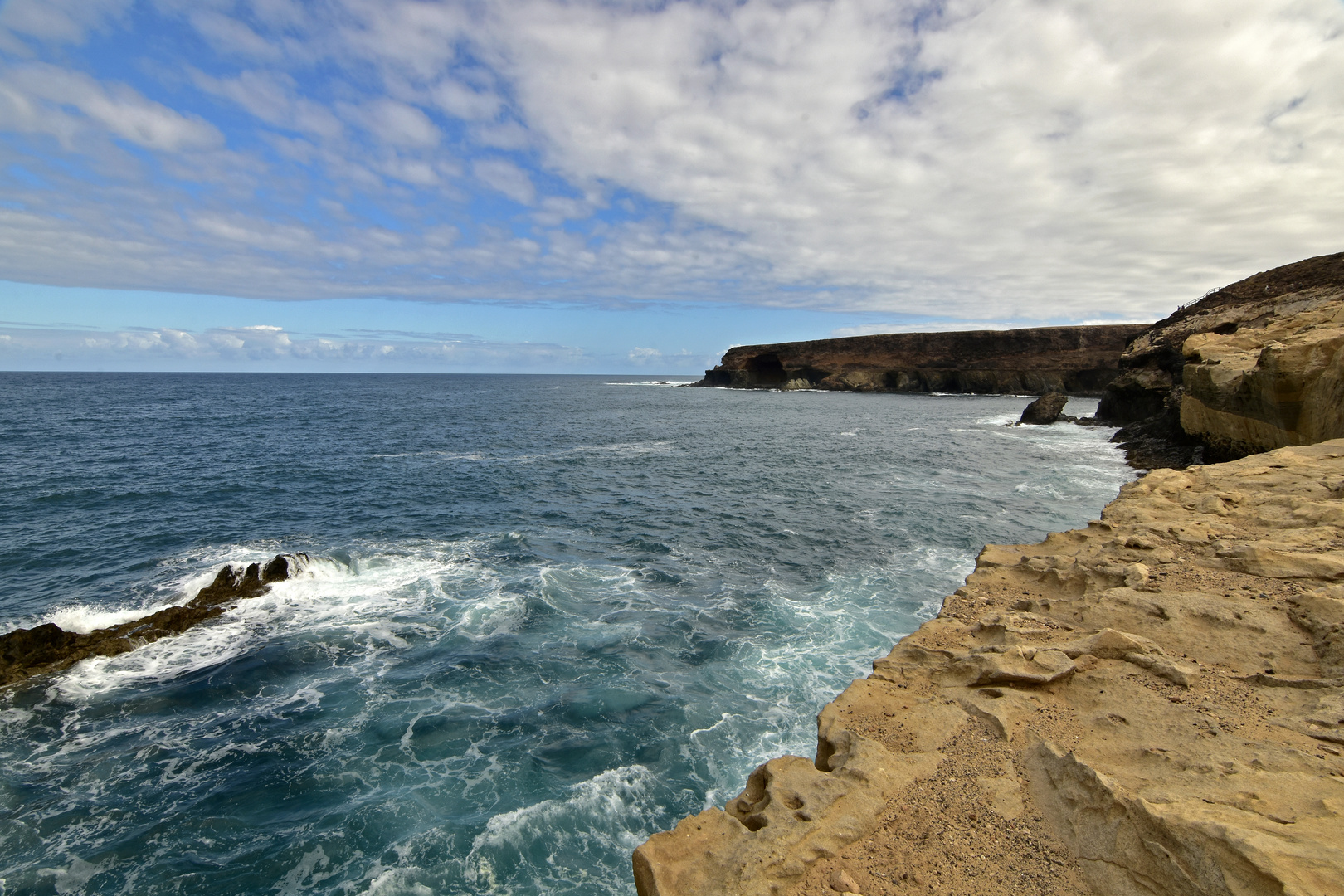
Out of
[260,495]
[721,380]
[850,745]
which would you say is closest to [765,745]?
[850,745]

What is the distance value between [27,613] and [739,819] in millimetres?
20643

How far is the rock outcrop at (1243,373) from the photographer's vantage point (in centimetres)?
1834

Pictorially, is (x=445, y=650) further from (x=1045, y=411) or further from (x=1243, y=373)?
(x=1045, y=411)

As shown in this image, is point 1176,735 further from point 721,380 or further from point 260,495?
point 721,380

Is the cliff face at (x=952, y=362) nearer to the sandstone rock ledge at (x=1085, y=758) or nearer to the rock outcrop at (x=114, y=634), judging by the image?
the sandstone rock ledge at (x=1085, y=758)

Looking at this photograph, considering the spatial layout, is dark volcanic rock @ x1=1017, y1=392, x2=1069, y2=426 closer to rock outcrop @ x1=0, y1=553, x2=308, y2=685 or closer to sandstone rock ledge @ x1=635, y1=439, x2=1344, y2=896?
sandstone rock ledge @ x1=635, y1=439, x2=1344, y2=896

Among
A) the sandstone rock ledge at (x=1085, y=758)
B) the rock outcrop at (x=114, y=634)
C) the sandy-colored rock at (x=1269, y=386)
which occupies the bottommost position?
the rock outcrop at (x=114, y=634)

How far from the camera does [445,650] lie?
45.5 ft

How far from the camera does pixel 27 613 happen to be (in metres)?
15.7

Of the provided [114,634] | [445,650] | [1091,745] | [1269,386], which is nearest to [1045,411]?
[1269,386]

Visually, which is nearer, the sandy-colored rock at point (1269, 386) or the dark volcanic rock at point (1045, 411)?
the sandy-colored rock at point (1269, 386)

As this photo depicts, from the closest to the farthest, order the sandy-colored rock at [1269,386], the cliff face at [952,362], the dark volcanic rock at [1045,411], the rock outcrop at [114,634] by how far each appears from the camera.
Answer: the rock outcrop at [114,634], the sandy-colored rock at [1269,386], the dark volcanic rock at [1045,411], the cliff face at [952,362]

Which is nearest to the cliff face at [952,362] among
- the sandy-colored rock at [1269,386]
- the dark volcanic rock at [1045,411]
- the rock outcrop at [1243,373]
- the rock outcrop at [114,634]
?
the dark volcanic rock at [1045,411]

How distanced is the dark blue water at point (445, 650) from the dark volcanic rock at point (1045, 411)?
19.0 metres
